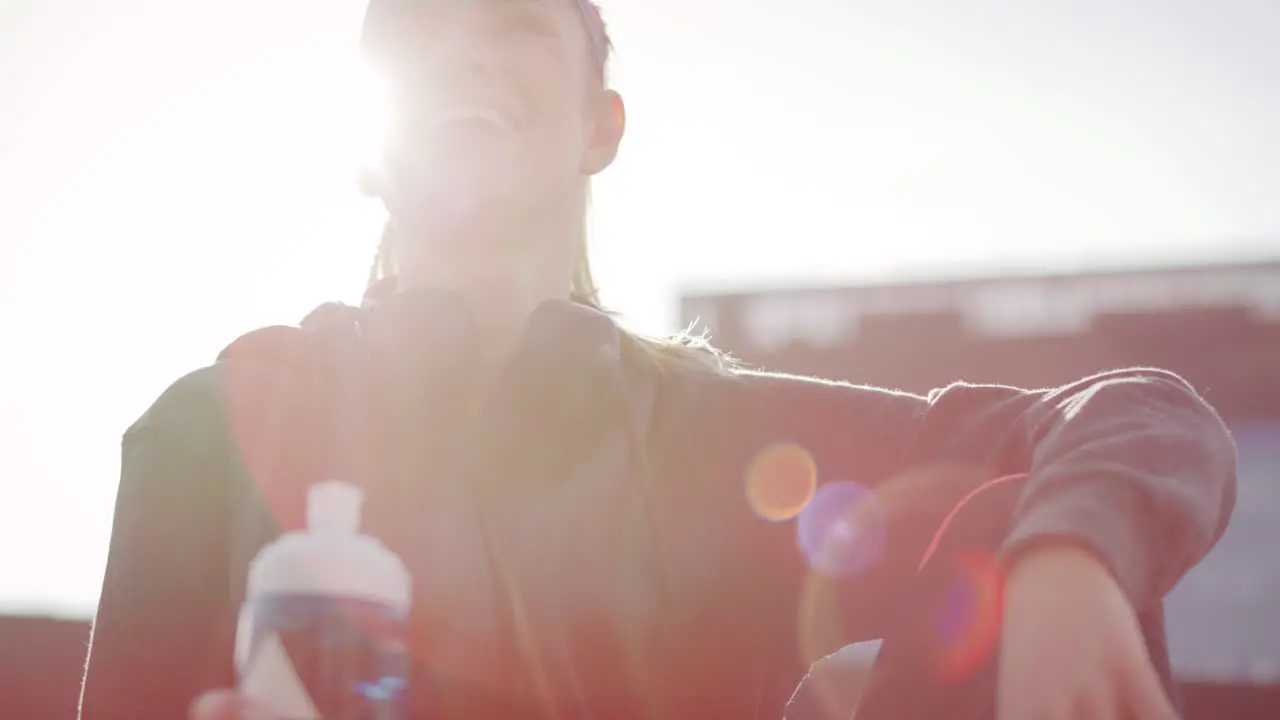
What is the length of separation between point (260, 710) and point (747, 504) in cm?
104

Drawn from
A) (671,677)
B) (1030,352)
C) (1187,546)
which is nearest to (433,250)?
(671,677)

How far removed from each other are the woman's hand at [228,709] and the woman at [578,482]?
0.43 m

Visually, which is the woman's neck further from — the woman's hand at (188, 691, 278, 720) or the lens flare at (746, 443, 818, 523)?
the woman's hand at (188, 691, 278, 720)

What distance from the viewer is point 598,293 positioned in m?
2.25

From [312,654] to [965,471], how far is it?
938 mm

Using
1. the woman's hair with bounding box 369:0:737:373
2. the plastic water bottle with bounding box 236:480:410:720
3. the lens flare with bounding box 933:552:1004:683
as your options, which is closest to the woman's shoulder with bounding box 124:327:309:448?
the woman's hair with bounding box 369:0:737:373

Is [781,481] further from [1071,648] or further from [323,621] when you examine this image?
[323,621]

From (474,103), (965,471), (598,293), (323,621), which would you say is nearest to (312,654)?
(323,621)

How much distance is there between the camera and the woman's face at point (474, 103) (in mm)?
1782

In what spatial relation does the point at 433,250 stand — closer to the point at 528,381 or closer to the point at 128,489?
the point at 528,381

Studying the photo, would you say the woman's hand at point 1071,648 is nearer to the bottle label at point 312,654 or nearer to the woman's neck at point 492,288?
the bottle label at point 312,654

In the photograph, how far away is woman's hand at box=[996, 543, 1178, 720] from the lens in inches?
37.1

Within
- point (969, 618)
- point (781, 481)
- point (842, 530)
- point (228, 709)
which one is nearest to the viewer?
point (228, 709)

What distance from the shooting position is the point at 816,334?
13.3m
